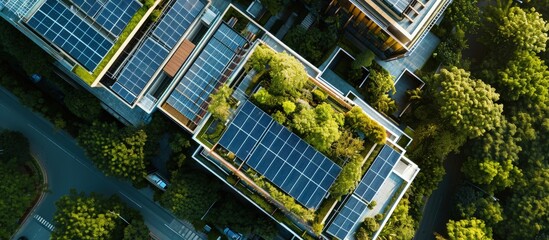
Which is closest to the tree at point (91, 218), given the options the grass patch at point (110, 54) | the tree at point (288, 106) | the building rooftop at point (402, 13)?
the grass patch at point (110, 54)

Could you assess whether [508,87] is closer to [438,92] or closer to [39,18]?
[438,92]

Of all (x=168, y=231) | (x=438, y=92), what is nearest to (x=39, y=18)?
(x=168, y=231)

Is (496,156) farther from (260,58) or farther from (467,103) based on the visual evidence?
(260,58)

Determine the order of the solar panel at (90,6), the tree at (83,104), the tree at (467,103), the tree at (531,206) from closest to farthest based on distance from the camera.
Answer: the solar panel at (90,6)
the tree at (467,103)
the tree at (83,104)
the tree at (531,206)

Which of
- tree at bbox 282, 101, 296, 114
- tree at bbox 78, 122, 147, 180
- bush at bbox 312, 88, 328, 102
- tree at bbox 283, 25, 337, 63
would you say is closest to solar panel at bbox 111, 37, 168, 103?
tree at bbox 78, 122, 147, 180

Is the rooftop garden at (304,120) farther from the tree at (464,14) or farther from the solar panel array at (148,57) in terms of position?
the tree at (464,14)

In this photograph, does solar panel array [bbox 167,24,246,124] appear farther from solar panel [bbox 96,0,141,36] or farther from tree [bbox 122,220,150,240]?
tree [bbox 122,220,150,240]

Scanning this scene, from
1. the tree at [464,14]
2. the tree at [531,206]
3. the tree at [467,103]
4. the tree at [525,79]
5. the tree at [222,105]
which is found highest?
the tree at [464,14]
